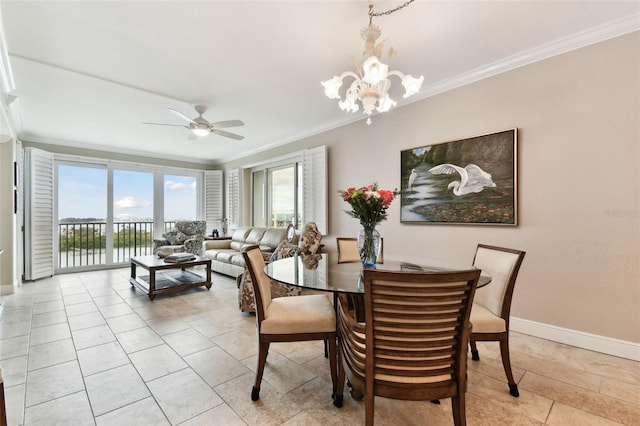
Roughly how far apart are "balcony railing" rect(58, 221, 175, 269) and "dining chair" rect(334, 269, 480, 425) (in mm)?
6699

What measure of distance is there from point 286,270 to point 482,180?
7.16ft

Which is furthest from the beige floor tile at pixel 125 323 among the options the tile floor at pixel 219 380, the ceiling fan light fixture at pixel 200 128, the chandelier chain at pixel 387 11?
the chandelier chain at pixel 387 11

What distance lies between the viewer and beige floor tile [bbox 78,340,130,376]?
82.5 inches

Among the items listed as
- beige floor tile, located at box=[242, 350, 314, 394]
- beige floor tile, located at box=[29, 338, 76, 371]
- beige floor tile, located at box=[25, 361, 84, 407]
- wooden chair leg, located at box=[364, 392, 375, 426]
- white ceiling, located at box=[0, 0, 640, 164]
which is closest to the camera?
wooden chair leg, located at box=[364, 392, 375, 426]

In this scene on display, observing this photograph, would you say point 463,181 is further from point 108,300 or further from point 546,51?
point 108,300

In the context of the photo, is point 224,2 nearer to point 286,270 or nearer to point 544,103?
point 286,270

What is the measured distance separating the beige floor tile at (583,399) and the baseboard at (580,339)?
730mm

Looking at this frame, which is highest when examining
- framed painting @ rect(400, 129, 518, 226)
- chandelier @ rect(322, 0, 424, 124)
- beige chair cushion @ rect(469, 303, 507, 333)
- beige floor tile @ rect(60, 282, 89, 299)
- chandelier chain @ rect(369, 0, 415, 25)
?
chandelier chain @ rect(369, 0, 415, 25)

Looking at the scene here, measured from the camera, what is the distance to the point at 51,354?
7.52 feet

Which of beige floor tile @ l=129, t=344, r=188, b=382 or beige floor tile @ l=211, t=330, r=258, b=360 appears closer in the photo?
beige floor tile @ l=129, t=344, r=188, b=382

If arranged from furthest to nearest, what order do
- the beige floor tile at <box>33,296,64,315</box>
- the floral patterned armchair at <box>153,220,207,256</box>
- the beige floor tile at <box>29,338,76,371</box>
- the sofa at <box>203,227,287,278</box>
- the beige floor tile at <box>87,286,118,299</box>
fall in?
the floral patterned armchair at <box>153,220,207,256</box>
the sofa at <box>203,227,287,278</box>
the beige floor tile at <box>87,286,118,299</box>
the beige floor tile at <box>33,296,64,315</box>
the beige floor tile at <box>29,338,76,371</box>

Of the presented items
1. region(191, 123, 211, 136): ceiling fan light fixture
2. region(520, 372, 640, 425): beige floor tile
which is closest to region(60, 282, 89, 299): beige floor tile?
region(191, 123, 211, 136): ceiling fan light fixture

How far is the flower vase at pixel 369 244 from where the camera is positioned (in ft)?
6.81

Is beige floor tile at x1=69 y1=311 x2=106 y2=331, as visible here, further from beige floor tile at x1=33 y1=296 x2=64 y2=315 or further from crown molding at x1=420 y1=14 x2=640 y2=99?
crown molding at x1=420 y1=14 x2=640 y2=99
